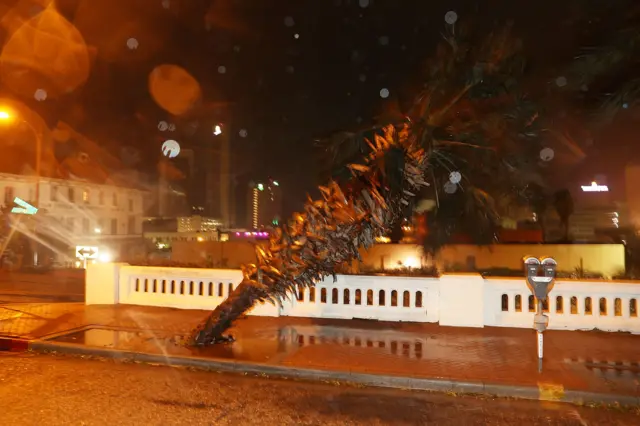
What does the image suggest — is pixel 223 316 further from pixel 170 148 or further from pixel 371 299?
pixel 170 148

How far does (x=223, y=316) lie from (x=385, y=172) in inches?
136

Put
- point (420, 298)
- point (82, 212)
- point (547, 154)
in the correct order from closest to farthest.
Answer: point (420, 298)
point (547, 154)
point (82, 212)

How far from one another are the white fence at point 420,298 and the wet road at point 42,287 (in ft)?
10.0

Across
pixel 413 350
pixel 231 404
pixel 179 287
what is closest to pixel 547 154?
pixel 413 350

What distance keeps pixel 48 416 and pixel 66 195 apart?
125 ft

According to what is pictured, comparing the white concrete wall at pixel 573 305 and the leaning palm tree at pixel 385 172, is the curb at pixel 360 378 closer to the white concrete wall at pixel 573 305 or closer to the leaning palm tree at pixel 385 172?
the leaning palm tree at pixel 385 172

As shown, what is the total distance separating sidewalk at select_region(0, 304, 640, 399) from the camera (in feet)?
22.2

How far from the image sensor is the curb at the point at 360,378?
618 cm

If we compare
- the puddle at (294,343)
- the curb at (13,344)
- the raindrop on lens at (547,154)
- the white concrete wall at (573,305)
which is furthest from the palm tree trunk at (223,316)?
the raindrop on lens at (547,154)

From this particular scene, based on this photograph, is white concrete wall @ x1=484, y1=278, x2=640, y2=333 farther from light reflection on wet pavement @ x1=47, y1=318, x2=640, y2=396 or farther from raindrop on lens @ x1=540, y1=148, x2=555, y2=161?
raindrop on lens @ x1=540, y1=148, x2=555, y2=161

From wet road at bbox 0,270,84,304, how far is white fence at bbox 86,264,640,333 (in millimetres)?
3059

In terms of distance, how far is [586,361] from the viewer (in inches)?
293

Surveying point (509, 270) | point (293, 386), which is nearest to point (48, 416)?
point (293, 386)

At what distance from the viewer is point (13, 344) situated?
8508 millimetres
